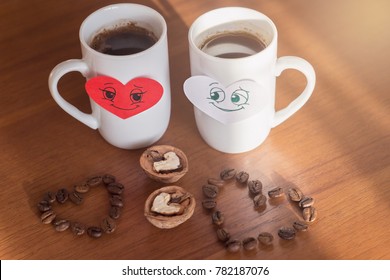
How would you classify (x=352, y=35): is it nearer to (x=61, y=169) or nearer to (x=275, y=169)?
(x=275, y=169)

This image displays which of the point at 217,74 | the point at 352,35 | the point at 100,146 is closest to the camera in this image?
the point at 217,74

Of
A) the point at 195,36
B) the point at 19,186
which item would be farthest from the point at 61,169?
the point at 195,36

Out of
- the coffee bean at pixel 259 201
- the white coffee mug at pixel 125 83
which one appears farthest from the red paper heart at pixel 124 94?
the coffee bean at pixel 259 201

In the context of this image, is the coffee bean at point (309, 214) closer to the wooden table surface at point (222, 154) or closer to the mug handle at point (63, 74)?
the wooden table surface at point (222, 154)

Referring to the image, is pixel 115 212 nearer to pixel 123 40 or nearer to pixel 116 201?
pixel 116 201

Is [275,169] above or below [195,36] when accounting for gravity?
below

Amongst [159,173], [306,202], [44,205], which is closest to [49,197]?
[44,205]

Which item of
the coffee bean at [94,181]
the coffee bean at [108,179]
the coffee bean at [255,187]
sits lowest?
the coffee bean at [94,181]
